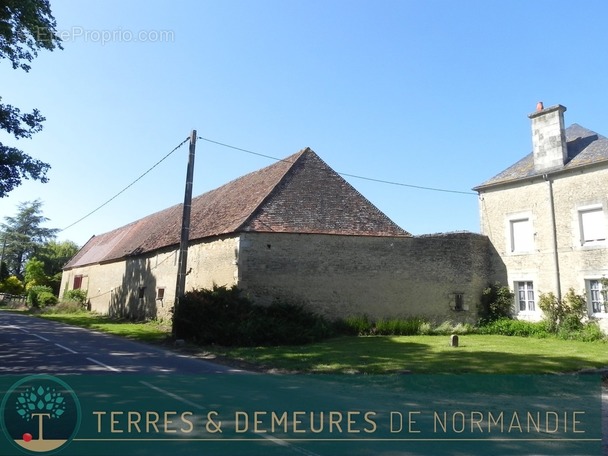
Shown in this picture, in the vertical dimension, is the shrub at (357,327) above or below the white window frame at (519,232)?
below

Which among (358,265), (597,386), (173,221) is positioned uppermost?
(173,221)

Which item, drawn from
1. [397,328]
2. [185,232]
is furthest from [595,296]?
[185,232]

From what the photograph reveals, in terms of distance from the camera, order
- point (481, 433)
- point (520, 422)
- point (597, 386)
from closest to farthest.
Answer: point (481, 433), point (520, 422), point (597, 386)

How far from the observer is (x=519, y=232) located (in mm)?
20781

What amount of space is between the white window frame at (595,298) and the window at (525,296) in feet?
7.73

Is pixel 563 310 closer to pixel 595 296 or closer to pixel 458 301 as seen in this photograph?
pixel 595 296

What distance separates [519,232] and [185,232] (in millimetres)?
14787

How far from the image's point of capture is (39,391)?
7.08 meters

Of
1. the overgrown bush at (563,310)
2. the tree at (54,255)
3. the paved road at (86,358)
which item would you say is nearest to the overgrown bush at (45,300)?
A: the tree at (54,255)

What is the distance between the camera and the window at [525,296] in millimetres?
20172

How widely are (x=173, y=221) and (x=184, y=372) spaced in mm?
19389

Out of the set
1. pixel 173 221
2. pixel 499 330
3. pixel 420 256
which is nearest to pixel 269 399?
pixel 420 256

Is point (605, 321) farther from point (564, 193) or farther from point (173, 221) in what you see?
point (173, 221)

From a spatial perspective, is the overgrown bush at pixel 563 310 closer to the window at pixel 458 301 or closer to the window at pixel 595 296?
the window at pixel 595 296
